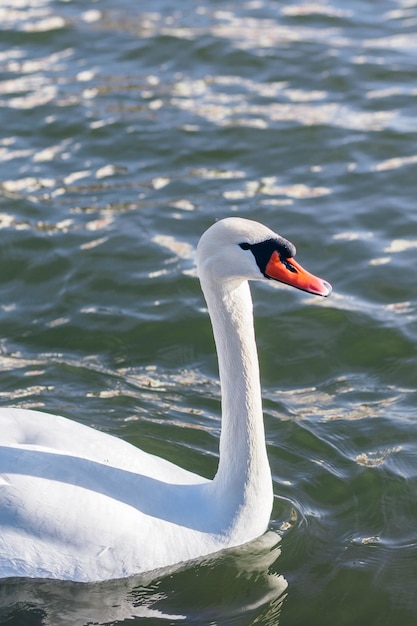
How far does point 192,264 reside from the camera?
10.3 m

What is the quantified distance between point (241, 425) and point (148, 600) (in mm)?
1105

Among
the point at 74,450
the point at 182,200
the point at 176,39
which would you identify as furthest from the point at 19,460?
the point at 176,39

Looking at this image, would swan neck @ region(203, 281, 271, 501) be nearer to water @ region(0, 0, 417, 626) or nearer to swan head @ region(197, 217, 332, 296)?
swan head @ region(197, 217, 332, 296)

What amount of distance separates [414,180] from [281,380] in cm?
389

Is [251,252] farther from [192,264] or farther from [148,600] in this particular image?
[192,264]

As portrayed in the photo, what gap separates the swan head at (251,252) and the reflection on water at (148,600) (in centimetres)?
175

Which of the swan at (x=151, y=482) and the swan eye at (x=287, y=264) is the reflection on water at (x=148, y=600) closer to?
the swan at (x=151, y=482)

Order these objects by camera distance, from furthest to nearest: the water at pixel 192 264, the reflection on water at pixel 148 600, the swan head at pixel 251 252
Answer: the water at pixel 192 264, the reflection on water at pixel 148 600, the swan head at pixel 251 252

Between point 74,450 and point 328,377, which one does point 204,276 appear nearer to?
point 74,450

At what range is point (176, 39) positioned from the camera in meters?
15.2

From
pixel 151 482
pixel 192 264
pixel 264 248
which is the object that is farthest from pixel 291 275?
pixel 192 264

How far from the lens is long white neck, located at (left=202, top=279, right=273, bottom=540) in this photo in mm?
6391

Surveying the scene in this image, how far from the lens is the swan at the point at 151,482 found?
6094 mm

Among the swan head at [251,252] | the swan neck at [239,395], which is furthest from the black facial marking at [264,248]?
the swan neck at [239,395]
